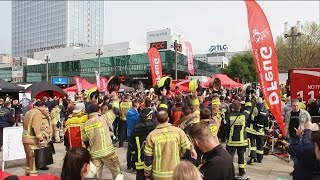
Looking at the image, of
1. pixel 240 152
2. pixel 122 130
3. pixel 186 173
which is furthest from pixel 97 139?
pixel 122 130

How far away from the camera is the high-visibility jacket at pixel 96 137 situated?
6262 mm

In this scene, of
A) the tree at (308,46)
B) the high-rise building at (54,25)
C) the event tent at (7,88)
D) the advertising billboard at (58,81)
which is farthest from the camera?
the high-rise building at (54,25)

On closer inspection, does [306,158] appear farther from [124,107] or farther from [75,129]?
[124,107]

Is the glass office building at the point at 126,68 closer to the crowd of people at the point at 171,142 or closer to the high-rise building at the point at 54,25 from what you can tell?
the crowd of people at the point at 171,142

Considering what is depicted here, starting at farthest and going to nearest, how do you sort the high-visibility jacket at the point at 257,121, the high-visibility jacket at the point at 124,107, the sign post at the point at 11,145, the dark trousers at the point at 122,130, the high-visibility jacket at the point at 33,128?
the dark trousers at the point at 122,130
the high-visibility jacket at the point at 124,107
the high-visibility jacket at the point at 257,121
the sign post at the point at 11,145
the high-visibility jacket at the point at 33,128

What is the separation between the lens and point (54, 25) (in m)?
153

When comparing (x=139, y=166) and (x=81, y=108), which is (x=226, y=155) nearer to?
(x=139, y=166)

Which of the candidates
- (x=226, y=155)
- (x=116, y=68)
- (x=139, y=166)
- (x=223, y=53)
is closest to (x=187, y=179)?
(x=226, y=155)

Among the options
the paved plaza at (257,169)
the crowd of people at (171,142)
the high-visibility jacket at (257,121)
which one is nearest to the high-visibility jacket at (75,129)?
the crowd of people at (171,142)

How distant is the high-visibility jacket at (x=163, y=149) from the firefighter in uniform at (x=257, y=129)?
4.94 metres

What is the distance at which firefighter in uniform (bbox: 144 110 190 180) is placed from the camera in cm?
499

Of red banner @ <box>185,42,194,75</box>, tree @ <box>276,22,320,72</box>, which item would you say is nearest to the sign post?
red banner @ <box>185,42,194,75</box>

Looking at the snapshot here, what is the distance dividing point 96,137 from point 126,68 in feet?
203

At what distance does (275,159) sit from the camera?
400 inches
